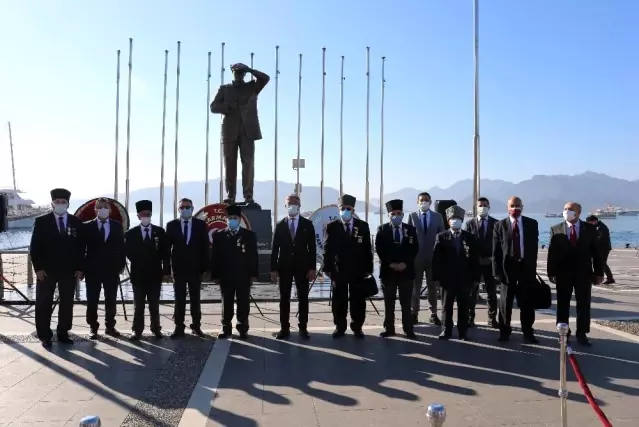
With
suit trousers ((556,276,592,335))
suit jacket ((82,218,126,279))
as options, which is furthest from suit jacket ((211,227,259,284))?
suit trousers ((556,276,592,335))

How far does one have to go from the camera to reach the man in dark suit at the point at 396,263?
22.6 ft

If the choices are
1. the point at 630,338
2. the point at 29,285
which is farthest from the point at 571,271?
the point at 29,285

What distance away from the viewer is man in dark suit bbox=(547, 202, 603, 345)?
21.5 ft

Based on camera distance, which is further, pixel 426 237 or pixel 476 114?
pixel 476 114

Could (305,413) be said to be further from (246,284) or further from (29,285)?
(29,285)

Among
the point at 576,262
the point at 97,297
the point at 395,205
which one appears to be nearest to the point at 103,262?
the point at 97,297

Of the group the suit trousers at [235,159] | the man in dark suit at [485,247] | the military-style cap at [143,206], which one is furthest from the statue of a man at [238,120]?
the man in dark suit at [485,247]

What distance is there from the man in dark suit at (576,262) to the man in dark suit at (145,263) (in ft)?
16.6

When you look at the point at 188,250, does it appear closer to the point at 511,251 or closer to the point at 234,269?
the point at 234,269

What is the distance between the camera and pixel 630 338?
677 centimetres

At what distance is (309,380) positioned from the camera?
5035 mm

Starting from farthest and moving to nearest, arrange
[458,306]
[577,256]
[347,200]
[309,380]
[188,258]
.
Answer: [347,200] < [188,258] < [458,306] < [577,256] < [309,380]

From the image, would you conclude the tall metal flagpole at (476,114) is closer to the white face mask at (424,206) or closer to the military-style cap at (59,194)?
the white face mask at (424,206)

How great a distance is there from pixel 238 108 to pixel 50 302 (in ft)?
18.3
